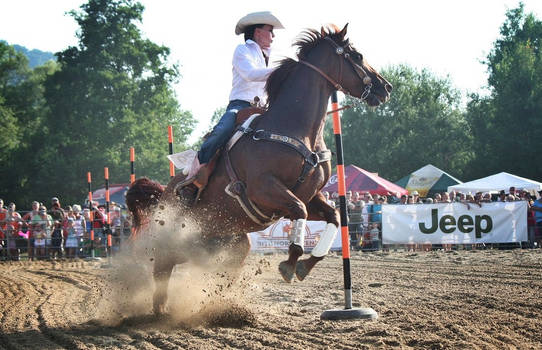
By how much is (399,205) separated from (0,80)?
4354 centimetres

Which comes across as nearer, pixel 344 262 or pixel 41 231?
pixel 344 262

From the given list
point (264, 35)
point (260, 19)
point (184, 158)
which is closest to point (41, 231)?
point (184, 158)

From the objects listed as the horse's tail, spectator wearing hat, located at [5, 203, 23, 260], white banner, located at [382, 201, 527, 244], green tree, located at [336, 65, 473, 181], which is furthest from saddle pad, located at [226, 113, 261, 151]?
green tree, located at [336, 65, 473, 181]

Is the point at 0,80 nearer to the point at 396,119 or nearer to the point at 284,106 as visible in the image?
the point at 396,119

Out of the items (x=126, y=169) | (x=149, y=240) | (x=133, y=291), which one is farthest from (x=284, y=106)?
(x=126, y=169)

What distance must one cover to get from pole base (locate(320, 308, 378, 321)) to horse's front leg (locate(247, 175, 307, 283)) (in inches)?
28.2

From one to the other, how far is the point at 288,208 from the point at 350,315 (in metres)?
1.32

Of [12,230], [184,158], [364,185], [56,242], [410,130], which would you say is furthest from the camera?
[410,130]

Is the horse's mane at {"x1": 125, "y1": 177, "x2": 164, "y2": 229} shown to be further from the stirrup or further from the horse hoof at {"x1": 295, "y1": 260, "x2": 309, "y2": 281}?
the horse hoof at {"x1": 295, "y1": 260, "x2": 309, "y2": 281}

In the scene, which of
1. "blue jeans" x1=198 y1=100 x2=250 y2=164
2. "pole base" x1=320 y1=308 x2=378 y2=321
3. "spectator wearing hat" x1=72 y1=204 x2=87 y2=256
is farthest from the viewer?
"spectator wearing hat" x1=72 y1=204 x2=87 y2=256

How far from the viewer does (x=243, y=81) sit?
A: 7438mm

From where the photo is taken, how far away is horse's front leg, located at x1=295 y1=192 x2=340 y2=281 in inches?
255

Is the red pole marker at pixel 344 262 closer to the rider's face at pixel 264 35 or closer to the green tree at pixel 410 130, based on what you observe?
the rider's face at pixel 264 35

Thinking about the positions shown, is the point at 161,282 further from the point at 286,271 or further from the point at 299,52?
the point at 299,52
